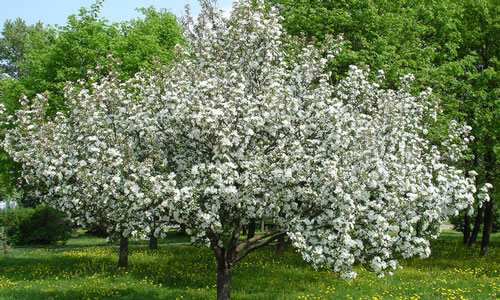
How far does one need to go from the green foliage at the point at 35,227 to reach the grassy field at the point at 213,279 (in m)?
8.30

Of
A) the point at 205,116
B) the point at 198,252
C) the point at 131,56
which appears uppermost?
the point at 131,56

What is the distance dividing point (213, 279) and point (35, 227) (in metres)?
19.8

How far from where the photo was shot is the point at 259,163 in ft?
31.5

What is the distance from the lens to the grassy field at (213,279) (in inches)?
549

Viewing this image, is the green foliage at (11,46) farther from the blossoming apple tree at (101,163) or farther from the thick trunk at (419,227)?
the thick trunk at (419,227)

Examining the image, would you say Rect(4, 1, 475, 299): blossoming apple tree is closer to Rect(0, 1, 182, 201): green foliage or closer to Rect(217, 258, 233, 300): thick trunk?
Rect(217, 258, 233, 300): thick trunk

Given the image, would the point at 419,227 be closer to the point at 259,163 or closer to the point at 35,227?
the point at 259,163

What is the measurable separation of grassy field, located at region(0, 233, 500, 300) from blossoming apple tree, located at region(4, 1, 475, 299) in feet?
10.9

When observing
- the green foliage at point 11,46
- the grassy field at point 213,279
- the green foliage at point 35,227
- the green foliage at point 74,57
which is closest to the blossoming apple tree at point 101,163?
the grassy field at point 213,279

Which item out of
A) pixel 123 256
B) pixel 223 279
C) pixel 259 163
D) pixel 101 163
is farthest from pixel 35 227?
pixel 259 163

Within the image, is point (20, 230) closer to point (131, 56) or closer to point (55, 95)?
point (55, 95)

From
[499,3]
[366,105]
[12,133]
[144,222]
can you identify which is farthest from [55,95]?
[499,3]

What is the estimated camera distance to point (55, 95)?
2394cm

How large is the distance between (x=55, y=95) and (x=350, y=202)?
21.1m
